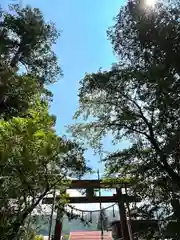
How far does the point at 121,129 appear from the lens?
5820 millimetres

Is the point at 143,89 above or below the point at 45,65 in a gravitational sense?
below

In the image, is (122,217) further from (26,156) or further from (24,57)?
(24,57)

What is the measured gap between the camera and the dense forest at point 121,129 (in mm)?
4535

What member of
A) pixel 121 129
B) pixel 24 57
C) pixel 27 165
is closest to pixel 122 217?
pixel 121 129

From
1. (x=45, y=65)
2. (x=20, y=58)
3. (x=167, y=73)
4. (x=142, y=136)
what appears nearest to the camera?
(x=167, y=73)

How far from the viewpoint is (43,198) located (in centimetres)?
520

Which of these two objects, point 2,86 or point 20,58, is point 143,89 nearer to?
point 2,86

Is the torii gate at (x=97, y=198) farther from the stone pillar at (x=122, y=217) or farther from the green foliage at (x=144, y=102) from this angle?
the green foliage at (x=144, y=102)

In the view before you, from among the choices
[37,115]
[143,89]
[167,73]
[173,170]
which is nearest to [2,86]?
[37,115]

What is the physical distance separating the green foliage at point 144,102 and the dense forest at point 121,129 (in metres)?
0.02

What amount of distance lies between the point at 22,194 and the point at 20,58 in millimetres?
5193

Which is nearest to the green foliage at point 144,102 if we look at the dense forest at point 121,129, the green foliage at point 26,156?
the dense forest at point 121,129

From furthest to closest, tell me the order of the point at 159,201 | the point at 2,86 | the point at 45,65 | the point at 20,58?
the point at 45,65 → the point at 20,58 → the point at 2,86 → the point at 159,201

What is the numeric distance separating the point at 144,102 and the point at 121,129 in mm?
859
